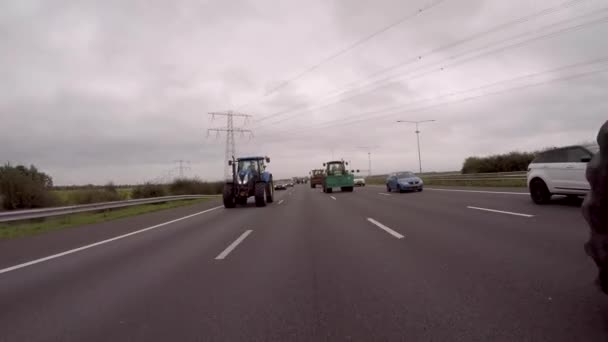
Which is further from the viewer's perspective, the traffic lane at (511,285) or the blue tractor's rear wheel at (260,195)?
the blue tractor's rear wheel at (260,195)

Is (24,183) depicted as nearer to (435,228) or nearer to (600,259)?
(435,228)

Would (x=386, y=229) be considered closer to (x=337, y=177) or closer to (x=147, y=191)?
(x=337, y=177)

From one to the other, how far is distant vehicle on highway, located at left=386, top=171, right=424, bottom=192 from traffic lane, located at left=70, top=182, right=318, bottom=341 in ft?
62.0

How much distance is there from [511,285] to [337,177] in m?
26.4

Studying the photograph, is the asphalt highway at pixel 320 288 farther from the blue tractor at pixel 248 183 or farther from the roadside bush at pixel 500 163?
the roadside bush at pixel 500 163

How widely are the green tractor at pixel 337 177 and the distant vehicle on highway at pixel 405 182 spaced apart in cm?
469

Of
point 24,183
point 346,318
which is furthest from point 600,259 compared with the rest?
point 24,183

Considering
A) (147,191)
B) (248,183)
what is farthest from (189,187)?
(248,183)

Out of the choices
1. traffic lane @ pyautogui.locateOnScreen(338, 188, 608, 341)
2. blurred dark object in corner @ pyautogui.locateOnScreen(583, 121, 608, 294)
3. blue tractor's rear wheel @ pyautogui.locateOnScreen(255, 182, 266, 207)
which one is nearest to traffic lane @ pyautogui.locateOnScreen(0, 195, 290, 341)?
traffic lane @ pyautogui.locateOnScreen(338, 188, 608, 341)

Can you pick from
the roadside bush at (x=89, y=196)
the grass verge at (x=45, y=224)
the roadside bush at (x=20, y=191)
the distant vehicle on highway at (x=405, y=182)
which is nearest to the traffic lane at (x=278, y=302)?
the grass verge at (x=45, y=224)

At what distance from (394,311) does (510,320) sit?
100 centimetres

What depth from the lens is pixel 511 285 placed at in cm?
410

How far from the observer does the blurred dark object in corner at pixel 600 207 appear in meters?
2.80

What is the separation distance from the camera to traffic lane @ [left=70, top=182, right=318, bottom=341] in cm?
328
